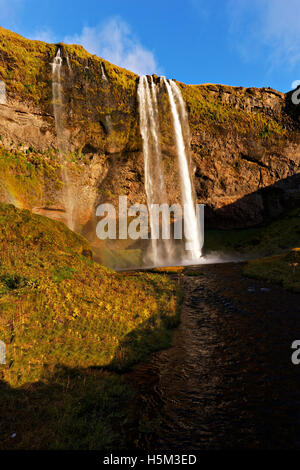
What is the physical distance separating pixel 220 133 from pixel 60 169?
32265 mm

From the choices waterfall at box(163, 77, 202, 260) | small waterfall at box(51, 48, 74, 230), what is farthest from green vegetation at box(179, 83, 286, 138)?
small waterfall at box(51, 48, 74, 230)

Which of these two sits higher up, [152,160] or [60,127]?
[60,127]

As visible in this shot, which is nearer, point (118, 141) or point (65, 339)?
point (65, 339)

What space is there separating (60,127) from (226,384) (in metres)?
39.4

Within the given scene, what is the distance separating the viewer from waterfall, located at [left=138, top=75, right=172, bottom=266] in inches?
1599

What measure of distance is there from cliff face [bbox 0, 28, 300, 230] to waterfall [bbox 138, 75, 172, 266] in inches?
46.9

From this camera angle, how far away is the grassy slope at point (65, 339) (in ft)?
17.0

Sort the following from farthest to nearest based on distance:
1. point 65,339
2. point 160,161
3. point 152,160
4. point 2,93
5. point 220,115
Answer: point 220,115 < point 160,161 < point 152,160 < point 2,93 < point 65,339

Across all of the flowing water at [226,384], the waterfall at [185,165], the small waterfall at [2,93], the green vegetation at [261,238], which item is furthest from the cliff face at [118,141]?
the flowing water at [226,384]

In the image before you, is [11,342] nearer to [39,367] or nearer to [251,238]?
[39,367]

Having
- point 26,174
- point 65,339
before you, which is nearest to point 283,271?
point 65,339

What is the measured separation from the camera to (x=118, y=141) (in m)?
40.3

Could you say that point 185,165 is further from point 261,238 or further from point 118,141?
point 261,238
